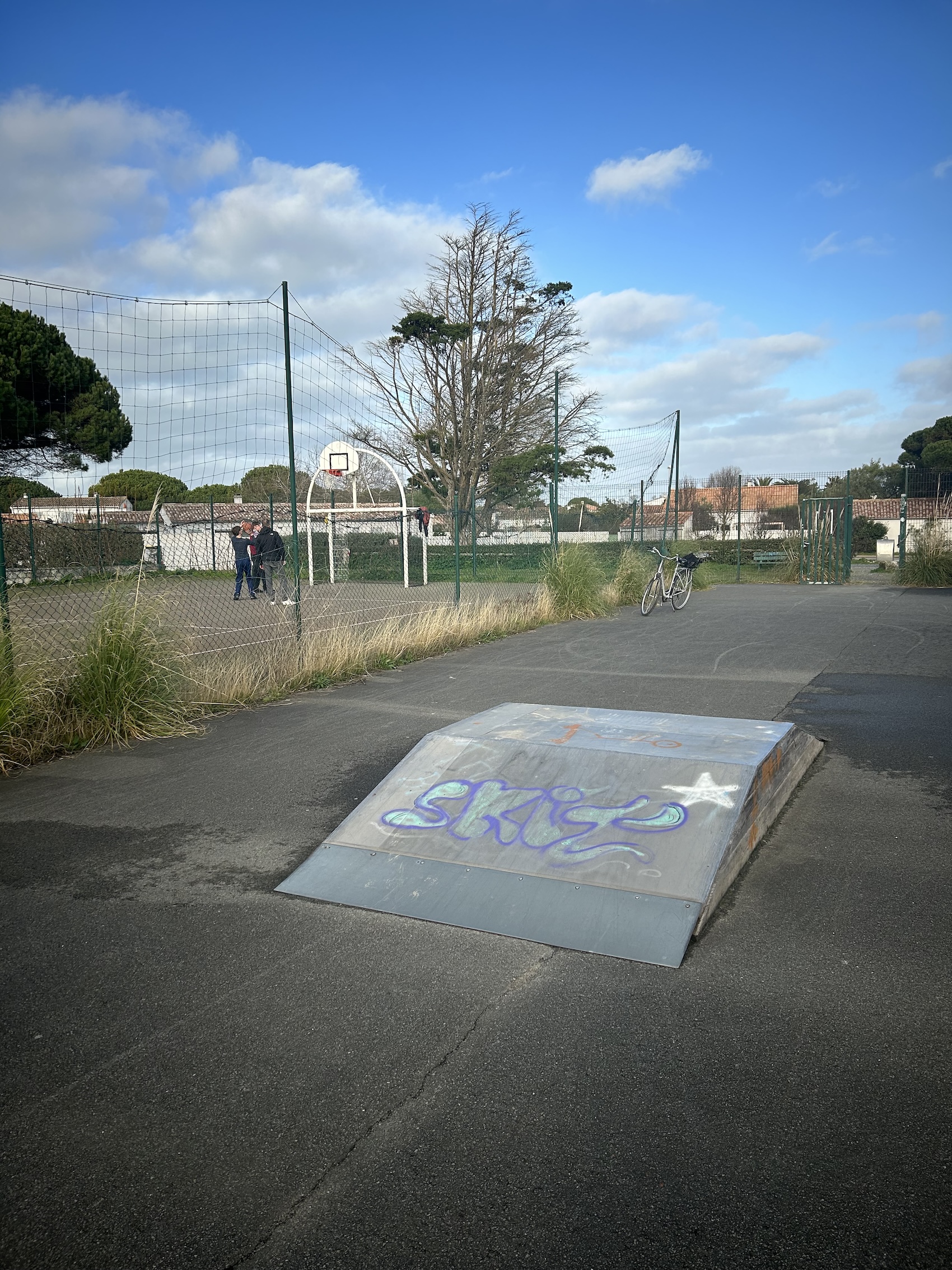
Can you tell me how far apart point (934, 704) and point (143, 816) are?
6215mm

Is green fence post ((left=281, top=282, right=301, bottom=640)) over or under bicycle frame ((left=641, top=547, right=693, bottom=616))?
over

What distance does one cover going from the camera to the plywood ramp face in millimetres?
3285

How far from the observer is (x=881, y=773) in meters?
5.22

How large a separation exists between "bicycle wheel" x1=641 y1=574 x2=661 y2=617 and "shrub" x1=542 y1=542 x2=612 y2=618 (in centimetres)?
71

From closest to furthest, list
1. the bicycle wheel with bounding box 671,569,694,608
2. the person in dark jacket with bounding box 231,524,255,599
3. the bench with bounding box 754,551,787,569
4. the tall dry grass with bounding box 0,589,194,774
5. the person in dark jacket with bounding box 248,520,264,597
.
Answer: the tall dry grass with bounding box 0,589,194,774 < the person in dark jacket with bounding box 248,520,264,597 < the bicycle wheel with bounding box 671,569,694,608 < the person in dark jacket with bounding box 231,524,255,599 < the bench with bounding box 754,551,787,569

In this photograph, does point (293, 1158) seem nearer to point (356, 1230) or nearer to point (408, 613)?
point (356, 1230)

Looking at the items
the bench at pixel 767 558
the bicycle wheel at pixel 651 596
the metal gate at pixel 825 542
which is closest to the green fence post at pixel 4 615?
the bicycle wheel at pixel 651 596

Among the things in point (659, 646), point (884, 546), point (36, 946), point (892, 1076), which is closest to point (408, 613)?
point (659, 646)

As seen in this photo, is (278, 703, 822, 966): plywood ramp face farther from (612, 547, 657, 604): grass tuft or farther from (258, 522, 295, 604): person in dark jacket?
(612, 547, 657, 604): grass tuft

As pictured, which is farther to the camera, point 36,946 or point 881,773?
point 881,773

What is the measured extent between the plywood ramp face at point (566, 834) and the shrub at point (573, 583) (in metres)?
9.45

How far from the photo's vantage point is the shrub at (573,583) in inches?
564

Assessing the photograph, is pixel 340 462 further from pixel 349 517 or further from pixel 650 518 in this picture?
pixel 650 518

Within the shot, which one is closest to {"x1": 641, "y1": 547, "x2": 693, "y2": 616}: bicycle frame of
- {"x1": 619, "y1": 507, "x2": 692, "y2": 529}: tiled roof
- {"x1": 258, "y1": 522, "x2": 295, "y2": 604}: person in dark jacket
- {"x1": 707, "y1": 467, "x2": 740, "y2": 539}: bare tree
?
{"x1": 619, "y1": 507, "x2": 692, "y2": 529}: tiled roof
